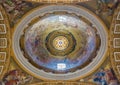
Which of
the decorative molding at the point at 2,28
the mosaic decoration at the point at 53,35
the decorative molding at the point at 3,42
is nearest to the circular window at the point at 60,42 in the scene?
the mosaic decoration at the point at 53,35

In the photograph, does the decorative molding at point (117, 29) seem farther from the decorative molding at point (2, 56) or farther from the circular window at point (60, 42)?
the decorative molding at point (2, 56)

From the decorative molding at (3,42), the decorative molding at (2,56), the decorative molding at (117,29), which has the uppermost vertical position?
the decorative molding at (117,29)

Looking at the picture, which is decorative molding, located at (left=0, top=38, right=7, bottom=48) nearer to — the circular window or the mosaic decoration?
the mosaic decoration

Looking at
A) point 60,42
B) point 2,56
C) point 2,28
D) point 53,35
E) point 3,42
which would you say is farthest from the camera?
point 60,42

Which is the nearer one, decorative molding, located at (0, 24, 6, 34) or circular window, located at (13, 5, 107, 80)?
decorative molding, located at (0, 24, 6, 34)

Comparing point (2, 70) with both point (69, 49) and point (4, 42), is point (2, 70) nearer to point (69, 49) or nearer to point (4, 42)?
point (4, 42)

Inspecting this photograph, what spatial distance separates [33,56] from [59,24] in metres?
2.12

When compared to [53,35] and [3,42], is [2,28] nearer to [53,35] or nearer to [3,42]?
[3,42]

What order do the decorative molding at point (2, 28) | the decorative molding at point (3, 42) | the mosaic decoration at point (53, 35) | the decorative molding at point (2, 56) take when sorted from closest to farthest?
the mosaic decoration at point (53, 35) < the decorative molding at point (2, 28) < the decorative molding at point (3, 42) < the decorative molding at point (2, 56)

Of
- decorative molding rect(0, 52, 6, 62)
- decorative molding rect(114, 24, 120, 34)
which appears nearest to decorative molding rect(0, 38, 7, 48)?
decorative molding rect(0, 52, 6, 62)

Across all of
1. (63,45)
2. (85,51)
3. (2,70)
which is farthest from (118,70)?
(2,70)

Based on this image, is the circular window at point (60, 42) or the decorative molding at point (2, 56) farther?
the decorative molding at point (2, 56)

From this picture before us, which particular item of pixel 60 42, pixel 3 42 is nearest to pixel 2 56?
pixel 3 42

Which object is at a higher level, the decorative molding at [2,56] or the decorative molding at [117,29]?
the decorative molding at [117,29]
